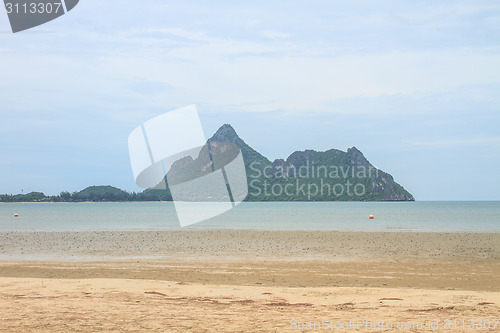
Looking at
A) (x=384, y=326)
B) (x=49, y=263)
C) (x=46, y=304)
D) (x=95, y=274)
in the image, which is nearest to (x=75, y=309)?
(x=46, y=304)

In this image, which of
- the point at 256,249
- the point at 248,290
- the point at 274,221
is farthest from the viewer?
the point at 274,221

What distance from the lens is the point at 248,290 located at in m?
11.8

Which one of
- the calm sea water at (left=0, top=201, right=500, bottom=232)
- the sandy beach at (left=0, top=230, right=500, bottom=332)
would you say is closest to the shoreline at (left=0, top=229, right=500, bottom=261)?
the sandy beach at (left=0, top=230, right=500, bottom=332)

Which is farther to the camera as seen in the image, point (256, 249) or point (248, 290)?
point (256, 249)

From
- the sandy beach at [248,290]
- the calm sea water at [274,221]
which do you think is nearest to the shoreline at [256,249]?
the sandy beach at [248,290]

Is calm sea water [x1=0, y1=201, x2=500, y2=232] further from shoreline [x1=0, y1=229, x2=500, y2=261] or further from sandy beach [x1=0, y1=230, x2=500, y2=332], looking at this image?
sandy beach [x1=0, y1=230, x2=500, y2=332]

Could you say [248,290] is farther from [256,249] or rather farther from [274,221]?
[274,221]

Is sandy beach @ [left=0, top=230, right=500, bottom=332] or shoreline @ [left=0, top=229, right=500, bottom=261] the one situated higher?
sandy beach @ [left=0, top=230, right=500, bottom=332]

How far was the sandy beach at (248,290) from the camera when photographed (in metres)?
8.34

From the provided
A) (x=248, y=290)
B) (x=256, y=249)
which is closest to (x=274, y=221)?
(x=256, y=249)

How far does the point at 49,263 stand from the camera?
18094mm

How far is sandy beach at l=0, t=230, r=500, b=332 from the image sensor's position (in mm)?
8336

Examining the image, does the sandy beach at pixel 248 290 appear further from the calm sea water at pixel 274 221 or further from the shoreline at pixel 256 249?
the calm sea water at pixel 274 221

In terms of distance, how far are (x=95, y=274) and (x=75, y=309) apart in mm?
6451
